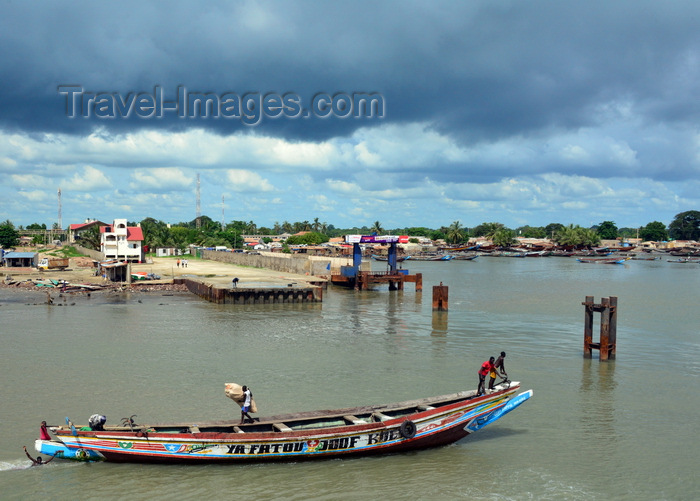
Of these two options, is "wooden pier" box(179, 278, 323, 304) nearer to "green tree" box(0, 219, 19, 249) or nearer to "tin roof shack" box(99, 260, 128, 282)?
"tin roof shack" box(99, 260, 128, 282)

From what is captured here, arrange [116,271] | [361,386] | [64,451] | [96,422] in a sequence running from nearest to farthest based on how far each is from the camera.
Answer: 1. [96,422]
2. [64,451]
3. [361,386]
4. [116,271]

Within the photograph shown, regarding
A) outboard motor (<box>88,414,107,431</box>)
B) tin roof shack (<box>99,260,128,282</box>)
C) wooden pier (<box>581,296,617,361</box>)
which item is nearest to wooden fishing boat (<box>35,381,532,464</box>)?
outboard motor (<box>88,414,107,431</box>)

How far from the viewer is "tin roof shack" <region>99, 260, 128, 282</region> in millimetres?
68250

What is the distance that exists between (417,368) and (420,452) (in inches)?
442

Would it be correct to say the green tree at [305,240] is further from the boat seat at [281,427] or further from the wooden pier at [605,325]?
the boat seat at [281,427]

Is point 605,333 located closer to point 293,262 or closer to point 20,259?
point 293,262

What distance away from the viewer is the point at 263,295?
185 ft

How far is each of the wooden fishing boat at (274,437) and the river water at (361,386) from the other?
0.48 meters

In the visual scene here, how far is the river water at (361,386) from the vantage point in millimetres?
16938

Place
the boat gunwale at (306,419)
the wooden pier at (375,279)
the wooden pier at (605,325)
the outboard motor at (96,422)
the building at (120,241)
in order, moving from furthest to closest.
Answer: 1. the building at (120,241)
2. the wooden pier at (375,279)
3. the wooden pier at (605,325)
4. the outboard motor at (96,422)
5. the boat gunwale at (306,419)

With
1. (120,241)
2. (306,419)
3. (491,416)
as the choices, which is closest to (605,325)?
(491,416)

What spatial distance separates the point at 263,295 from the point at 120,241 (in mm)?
44102

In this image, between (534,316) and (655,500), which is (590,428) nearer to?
(655,500)

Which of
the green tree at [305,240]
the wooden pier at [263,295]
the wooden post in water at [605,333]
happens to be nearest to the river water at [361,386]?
the wooden post in water at [605,333]
